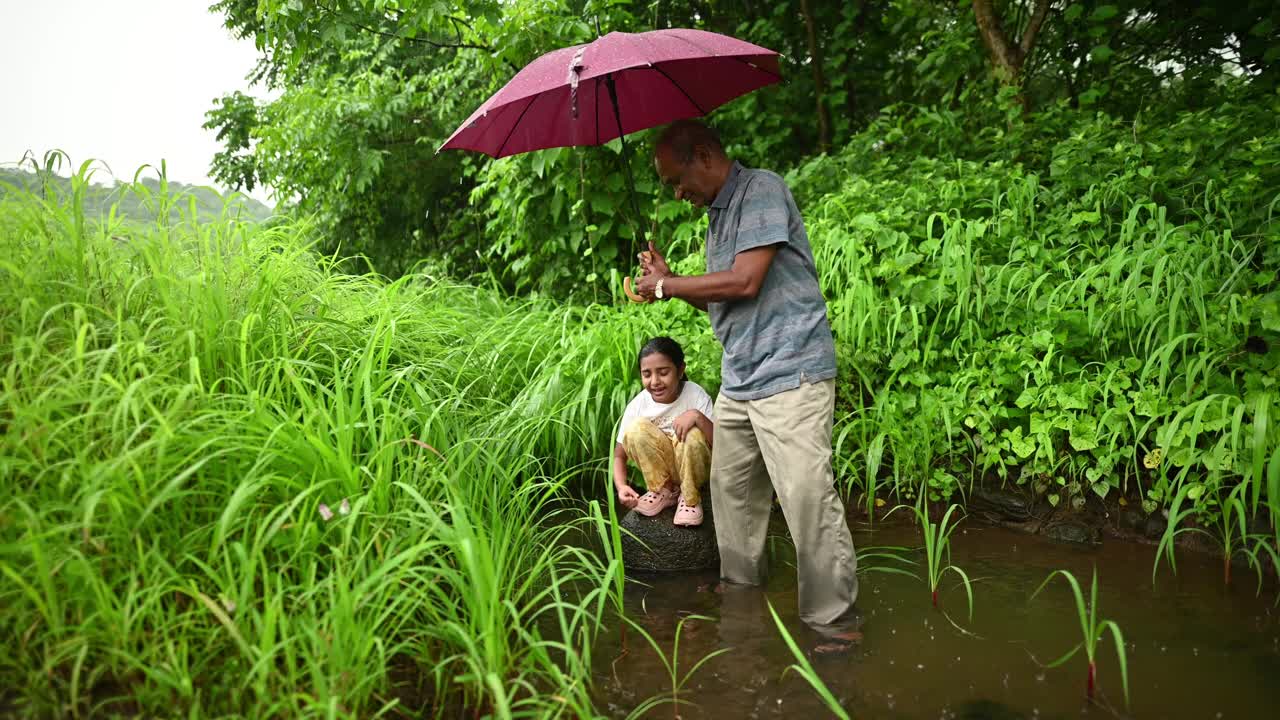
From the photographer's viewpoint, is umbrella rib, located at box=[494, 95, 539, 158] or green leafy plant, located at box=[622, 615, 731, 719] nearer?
green leafy plant, located at box=[622, 615, 731, 719]

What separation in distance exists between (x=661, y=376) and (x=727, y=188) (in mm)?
924

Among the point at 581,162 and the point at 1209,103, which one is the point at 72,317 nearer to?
the point at 581,162

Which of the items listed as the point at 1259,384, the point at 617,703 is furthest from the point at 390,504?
the point at 1259,384

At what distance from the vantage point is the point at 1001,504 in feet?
13.1

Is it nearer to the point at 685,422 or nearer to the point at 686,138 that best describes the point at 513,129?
the point at 686,138

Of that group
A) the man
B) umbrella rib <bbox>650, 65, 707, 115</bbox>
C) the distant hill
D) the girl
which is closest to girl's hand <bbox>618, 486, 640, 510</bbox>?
the girl

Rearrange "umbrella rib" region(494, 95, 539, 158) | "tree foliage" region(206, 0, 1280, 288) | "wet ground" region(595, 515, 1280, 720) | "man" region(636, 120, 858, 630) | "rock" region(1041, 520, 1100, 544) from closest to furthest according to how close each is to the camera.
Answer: "wet ground" region(595, 515, 1280, 720) → "man" region(636, 120, 858, 630) → "umbrella rib" region(494, 95, 539, 158) → "rock" region(1041, 520, 1100, 544) → "tree foliage" region(206, 0, 1280, 288)

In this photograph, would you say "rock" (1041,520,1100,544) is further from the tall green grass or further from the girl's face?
the tall green grass

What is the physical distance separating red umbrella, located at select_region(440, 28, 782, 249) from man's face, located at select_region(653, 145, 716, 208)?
0.60ft

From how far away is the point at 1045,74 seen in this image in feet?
23.0

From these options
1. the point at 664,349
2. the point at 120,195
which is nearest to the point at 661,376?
the point at 664,349

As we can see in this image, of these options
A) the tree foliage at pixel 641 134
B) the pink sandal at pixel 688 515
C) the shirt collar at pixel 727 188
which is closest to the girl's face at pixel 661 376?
the pink sandal at pixel 688 515

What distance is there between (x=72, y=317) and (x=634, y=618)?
233cm

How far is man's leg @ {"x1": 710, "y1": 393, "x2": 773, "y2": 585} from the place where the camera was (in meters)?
3.29
